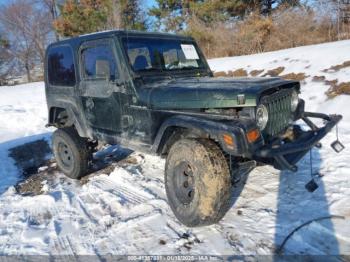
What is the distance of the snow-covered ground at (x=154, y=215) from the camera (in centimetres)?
310

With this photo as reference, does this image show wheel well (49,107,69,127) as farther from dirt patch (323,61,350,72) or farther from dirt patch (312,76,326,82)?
dirt patch (323,61,350,72)

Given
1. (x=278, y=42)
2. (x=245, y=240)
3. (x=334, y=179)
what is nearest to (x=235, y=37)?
(x=278, y=42)

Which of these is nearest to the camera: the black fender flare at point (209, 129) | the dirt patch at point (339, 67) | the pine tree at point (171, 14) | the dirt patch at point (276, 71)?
the black fender flare at point (209, 129)

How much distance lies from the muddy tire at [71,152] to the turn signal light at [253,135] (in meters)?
2.80

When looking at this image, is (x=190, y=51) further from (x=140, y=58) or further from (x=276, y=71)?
(x=276, y=71)

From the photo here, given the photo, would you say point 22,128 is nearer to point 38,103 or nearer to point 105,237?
point 38,103

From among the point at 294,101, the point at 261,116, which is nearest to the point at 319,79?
the point at 294,101

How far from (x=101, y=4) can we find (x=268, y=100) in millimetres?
23621

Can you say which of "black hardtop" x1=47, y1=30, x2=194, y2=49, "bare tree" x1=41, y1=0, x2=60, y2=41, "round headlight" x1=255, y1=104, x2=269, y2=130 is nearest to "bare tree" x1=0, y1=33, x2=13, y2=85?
"bare tree" x1=41, y1=0, x2=60, y2=41

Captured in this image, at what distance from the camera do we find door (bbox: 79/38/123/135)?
4.17m

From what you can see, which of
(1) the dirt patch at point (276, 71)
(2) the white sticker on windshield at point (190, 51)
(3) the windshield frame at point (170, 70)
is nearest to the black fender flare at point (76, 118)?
(3) the windshield frame at point (170, 70)

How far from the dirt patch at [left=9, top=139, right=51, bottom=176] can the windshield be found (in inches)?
114

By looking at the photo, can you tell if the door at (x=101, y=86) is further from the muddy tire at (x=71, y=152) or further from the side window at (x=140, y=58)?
the muddy tire at (x=71, y=152)

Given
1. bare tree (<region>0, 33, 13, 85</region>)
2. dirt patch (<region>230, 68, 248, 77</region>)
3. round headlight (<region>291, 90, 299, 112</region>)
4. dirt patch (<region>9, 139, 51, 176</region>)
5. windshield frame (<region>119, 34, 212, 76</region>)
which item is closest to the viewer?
round headlight (<region>291, 90, 299, 112</region>)
